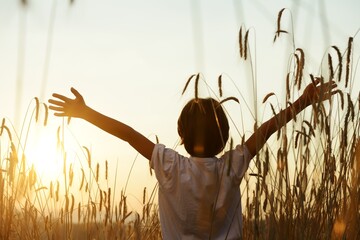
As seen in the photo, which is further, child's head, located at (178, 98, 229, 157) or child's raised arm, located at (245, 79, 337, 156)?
child's head, located at (178, 98, 229, 157)

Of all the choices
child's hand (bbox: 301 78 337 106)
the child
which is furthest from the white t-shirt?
child's hand (bbox: 301 78 337 106)

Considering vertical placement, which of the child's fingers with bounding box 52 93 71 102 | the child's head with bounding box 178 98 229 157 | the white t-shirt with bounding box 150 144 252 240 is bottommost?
the white t-shirt with bounding box 150 144 252 240

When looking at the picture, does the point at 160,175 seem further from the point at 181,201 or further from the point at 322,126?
the point at 322,126

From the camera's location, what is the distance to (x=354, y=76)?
9.40 feet

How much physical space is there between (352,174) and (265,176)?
0.45 meters

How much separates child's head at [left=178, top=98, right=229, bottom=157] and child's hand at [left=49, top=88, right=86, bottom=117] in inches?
18.1

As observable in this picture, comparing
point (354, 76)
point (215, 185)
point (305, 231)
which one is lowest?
point (305, 231)

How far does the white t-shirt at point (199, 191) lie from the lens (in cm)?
268

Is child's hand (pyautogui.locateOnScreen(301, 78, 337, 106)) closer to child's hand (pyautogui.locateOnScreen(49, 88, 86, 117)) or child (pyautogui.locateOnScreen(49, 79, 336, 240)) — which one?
child (pyautogui.locateOnScreen(49, 79, 336, 240))

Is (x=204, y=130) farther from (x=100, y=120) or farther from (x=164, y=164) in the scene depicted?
(x=100, y=120)

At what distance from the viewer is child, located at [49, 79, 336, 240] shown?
2.67 metres

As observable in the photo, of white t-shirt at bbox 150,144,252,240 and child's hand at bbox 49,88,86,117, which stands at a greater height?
child's hand at bbox 49,88,86,117

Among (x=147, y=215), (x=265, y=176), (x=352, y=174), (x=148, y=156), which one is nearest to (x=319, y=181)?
(x=352, y=174)

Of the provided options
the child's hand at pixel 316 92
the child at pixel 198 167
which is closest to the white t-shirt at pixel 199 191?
the child at pixel 198 167
